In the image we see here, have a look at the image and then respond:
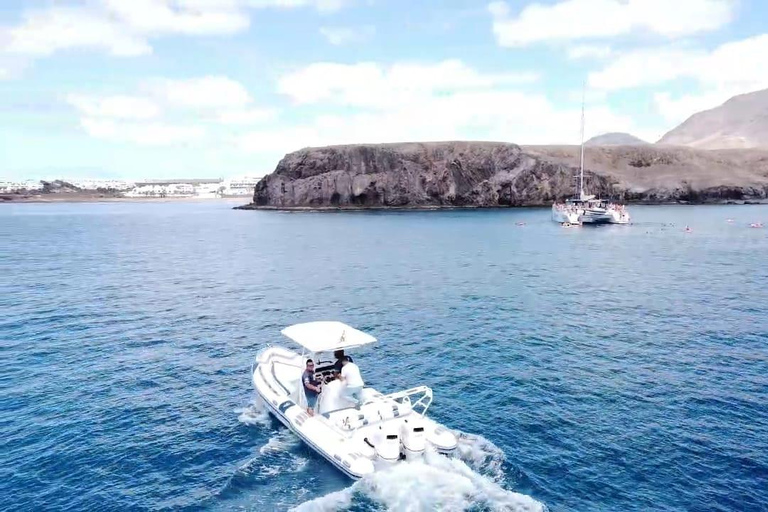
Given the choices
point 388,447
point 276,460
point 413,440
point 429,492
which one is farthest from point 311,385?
point 429,492

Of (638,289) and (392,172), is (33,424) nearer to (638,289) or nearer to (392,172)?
(638,289)

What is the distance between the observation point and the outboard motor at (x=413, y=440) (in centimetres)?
2050

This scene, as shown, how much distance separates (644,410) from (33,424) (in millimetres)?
28714

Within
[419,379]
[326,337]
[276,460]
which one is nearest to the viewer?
[276,460]

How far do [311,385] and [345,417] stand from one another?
2.96m

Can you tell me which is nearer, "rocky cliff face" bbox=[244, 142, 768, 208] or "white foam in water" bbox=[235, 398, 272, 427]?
"white foam in water" bbox=[235, 398, 272, 427]

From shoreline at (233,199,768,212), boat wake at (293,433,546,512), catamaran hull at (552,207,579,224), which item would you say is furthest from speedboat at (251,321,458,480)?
shoreline at (233,199,768,212)

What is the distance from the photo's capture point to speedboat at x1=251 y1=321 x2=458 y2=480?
20.6 metres

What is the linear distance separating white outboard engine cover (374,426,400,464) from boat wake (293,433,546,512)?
1.28 feet

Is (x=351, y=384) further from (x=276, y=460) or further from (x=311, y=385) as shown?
(x=276, y=460)

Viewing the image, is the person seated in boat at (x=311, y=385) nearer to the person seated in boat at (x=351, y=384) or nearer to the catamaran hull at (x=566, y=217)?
the person seated in boat at (x=351, y=384)

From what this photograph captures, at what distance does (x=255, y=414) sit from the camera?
2734 cm

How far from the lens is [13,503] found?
19594 millimetres

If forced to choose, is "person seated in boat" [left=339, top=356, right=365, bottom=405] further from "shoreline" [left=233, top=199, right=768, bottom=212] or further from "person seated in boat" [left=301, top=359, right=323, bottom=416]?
"shoreline" [left=233, top=199, right=768, bottom=212]
